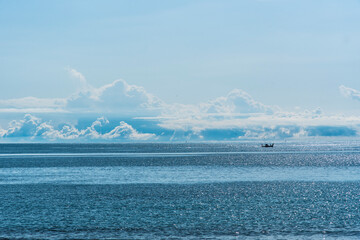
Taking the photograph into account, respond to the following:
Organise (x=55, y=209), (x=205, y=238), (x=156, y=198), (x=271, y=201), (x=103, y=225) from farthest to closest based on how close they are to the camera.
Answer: (x=156, y=198) → (x=271, y=201) → (x=55, y=209) → (x=103, y=225) → (x=205, y=238)

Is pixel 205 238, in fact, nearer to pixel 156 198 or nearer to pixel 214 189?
pixel 156 198

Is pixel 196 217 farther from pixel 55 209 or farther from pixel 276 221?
pixel 55 209

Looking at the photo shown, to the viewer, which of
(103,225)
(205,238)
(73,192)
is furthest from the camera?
(73,192)

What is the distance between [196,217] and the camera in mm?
41000

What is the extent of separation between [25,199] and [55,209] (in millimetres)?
9043

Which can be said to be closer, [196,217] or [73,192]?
[196,217]


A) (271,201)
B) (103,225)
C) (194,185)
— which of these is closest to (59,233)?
(103,225)

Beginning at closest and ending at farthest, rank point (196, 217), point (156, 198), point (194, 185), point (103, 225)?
point (103, 225) → point (196, 217) → point (156, 198) → point (194, 185)

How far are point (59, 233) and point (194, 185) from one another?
35.5 m

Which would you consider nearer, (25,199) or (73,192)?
(25,199)

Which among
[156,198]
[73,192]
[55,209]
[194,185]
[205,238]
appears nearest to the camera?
[205,238]

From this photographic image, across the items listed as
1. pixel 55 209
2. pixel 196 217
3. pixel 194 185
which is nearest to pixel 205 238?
pixel 196 217

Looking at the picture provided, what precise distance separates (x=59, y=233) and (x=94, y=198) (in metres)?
19.3

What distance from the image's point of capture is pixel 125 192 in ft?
198
